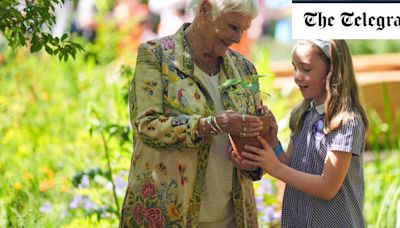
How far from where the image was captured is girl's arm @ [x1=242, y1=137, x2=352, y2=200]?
11.7 ft

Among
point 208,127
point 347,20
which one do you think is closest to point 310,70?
point 208,127

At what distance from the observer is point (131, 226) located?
141 inches

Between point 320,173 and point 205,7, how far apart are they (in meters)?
0.75

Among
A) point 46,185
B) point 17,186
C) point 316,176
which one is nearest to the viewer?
point 316,176

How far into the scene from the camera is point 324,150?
3629mm

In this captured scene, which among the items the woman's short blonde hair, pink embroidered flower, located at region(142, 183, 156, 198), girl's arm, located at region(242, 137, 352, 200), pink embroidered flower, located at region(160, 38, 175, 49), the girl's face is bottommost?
pink embroidered flower, located at region(142, 183, 156, 198)

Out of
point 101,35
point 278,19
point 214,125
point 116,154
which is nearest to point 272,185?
point 116,154

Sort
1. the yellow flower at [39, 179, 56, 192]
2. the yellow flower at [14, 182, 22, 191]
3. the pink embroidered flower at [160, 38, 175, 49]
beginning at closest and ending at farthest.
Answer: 1. the pink embroidered flower at [160, 38, 175, 49]
2. the yellow flower at [14, 182, 22, 191]
3. the yellow flower at [39, 179, 56, 192]

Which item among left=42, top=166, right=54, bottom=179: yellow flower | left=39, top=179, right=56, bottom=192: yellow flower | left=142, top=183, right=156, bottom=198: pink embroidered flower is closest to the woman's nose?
left=142, top=183, right=156, bottom=198: pink embroidered flower

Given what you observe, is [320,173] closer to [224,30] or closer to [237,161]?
[237,161]

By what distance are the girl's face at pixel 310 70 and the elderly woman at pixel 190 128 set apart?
0.21 meters

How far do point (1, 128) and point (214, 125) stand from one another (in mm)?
3224

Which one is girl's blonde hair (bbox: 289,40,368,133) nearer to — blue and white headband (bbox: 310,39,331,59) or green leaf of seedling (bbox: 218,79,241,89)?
blue and white headband (bbox: 310,39,331,59)

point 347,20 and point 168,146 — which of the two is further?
point 347,20
